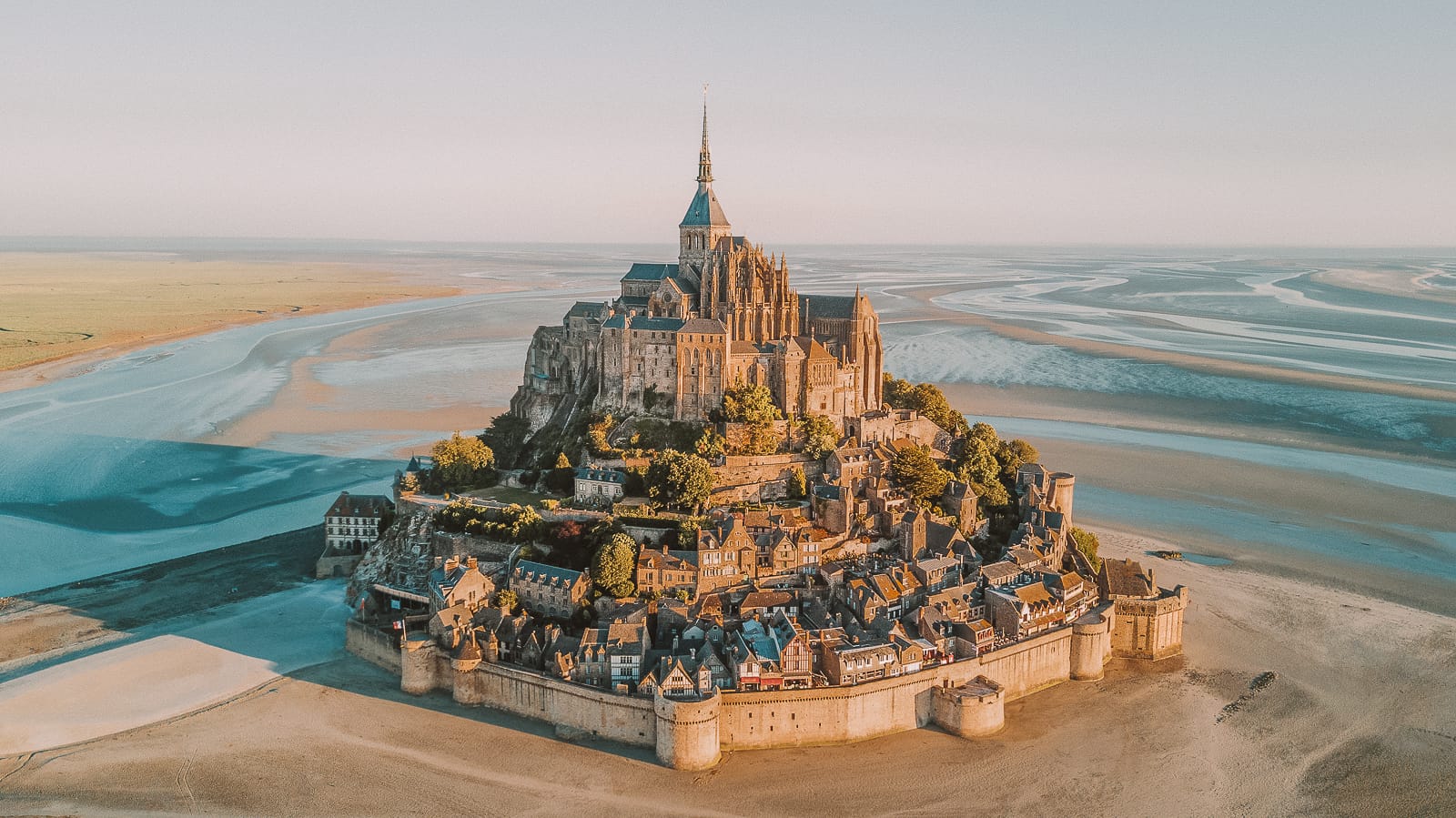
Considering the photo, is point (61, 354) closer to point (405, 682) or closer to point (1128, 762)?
point (405, 682)

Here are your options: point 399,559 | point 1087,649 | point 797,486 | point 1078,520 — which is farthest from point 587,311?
point 1087,649

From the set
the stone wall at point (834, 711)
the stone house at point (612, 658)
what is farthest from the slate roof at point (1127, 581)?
the stone house at point (612, 658)

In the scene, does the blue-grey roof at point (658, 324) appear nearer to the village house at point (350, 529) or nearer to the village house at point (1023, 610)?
the village house at point (350, 529)

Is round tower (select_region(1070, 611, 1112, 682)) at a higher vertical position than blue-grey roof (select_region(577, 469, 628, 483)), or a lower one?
lower

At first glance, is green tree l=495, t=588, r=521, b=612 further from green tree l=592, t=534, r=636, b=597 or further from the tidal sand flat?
the tidal sand flat

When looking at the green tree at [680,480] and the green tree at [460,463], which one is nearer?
the green tree at [680,480]

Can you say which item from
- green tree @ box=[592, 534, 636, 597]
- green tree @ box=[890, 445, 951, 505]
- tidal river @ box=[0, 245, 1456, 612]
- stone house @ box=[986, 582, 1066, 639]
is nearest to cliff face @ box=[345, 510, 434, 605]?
green tree @ box=[592, 534, 636, 597]
